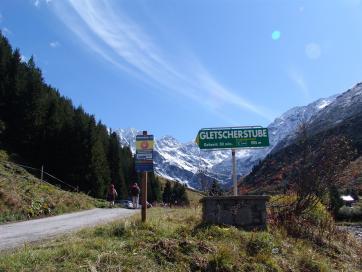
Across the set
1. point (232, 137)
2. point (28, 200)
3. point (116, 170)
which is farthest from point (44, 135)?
point (232, 137)

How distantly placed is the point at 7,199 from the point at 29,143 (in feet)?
98.0

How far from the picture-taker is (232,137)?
12773 millimetres

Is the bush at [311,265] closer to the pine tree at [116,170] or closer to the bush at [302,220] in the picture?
the bush at [302,220]

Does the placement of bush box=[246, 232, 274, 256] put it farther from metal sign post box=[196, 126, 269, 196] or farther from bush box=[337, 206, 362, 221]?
bush box=[337, 206, 362, 221]

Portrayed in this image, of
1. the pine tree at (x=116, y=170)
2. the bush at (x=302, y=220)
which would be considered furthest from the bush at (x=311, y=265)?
the pine tree at (x=116, y=170)

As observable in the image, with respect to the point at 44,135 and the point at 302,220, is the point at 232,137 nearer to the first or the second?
the point at 302,220

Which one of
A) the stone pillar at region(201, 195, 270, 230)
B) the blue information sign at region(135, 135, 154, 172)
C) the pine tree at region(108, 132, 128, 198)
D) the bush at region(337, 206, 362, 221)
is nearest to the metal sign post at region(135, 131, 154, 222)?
the blue information sign at region(135, 135, 154, 172)

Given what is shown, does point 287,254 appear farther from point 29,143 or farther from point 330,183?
point 29,143

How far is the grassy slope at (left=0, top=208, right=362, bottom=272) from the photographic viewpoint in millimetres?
7605

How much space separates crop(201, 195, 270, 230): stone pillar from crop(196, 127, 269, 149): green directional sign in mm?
1673

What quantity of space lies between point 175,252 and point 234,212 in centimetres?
309

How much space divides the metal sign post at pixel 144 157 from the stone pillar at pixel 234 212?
1434 millimetres

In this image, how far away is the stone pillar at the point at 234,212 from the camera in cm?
1134

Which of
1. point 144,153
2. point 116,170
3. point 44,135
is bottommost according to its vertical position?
point 144,153
